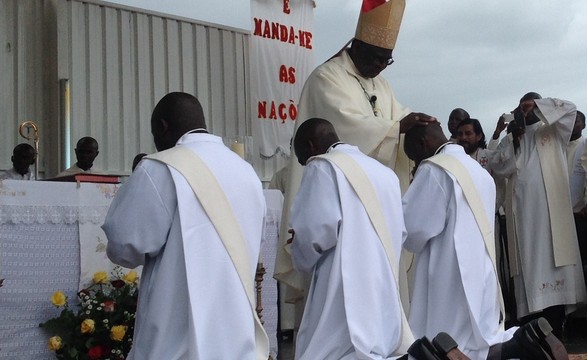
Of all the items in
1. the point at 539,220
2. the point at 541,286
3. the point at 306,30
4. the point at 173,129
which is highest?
the point at 306,30

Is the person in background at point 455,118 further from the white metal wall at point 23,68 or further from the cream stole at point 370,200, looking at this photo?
the white metal wall at point 23,68

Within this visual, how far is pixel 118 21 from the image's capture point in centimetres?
923

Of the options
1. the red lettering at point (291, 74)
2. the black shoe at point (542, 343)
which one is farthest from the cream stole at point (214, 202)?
the red lettering at point (291, 74)

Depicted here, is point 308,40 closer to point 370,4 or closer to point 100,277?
point 370,4

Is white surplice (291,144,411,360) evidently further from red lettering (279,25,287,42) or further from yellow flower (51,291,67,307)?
red lettering (279,25,287,42)

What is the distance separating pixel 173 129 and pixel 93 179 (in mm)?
1942

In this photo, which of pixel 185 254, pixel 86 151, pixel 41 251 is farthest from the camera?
pixel 86 151

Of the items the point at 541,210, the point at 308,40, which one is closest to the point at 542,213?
the point at 541,210

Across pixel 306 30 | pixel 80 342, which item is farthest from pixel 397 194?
pixel 306 30

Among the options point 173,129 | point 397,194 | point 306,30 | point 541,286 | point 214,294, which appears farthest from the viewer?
point 306,30

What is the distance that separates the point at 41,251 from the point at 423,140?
2.29 metres

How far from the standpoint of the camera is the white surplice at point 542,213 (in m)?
7.16

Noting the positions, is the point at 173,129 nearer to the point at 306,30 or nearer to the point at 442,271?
the point at 442,271

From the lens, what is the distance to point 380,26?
550cm
